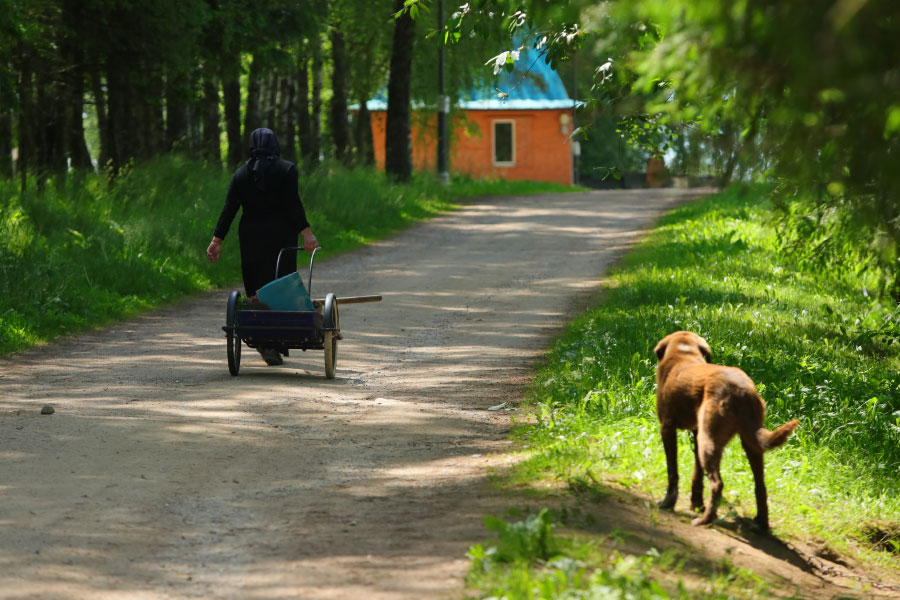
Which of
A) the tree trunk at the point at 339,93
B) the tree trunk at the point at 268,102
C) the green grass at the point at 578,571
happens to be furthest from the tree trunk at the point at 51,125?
the green grass at the point at 578,571

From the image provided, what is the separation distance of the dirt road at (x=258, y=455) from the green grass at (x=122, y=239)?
26.0 inches

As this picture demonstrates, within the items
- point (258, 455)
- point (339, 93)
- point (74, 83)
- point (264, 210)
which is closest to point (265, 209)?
point (264, 210)

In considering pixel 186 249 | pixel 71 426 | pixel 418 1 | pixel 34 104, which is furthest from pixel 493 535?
pixel 34 104

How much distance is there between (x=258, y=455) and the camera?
714 centimetres

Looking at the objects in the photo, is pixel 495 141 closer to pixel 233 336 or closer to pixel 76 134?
pixel 76 134

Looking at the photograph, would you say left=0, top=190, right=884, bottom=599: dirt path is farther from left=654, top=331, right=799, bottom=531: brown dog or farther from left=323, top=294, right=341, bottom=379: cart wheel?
left=654, top=331, right=799, bottom=531: brown dog

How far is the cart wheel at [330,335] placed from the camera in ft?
32.0

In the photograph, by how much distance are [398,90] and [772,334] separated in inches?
856

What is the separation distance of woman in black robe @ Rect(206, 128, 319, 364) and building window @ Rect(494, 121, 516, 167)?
45531mm

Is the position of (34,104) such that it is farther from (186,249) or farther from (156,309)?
(156,309)

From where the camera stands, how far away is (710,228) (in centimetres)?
2094

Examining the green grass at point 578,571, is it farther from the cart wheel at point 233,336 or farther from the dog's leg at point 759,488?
the cart wheel at point 233,336

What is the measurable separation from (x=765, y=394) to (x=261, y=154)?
476cm

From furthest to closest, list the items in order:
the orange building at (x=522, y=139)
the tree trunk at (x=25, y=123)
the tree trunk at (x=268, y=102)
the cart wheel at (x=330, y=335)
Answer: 1. the orange building at (x=522, y=139)
2. the tree trunk at (x=268, y=102)
3. the tree trunk at (x=25, y=123)
4. the cart wheel at (x=330, y=335)
